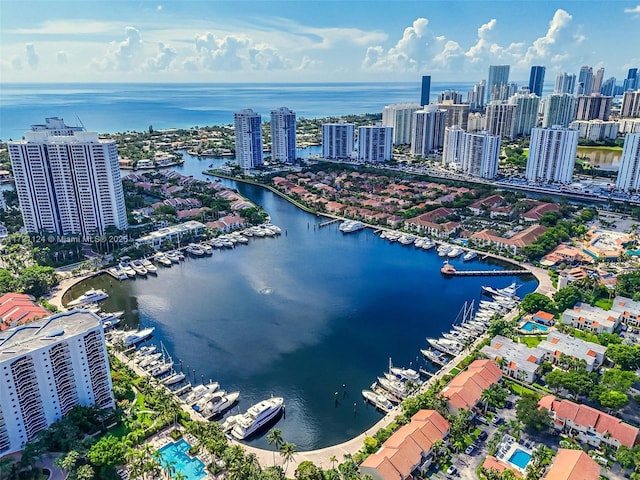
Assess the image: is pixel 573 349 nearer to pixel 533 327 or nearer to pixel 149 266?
pixel 533 327

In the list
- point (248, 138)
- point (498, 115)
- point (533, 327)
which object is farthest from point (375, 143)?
point (533, 327)

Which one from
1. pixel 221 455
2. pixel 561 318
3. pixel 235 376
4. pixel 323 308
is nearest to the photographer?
pixel 221 455

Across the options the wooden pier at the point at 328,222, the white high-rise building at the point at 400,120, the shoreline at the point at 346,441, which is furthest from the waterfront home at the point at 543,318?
the white high-rise building at the point at 400,120

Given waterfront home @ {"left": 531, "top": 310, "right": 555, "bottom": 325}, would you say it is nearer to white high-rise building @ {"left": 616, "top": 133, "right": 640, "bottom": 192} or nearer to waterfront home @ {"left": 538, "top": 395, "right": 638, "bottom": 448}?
waterfront home @ {"left": 538, "top": 395, "right": 638, "bottom": 448}

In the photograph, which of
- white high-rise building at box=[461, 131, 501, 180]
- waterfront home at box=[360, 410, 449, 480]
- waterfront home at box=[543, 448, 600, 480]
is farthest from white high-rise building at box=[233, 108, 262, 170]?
waterfront home at box=[543, 448, 600, 480]

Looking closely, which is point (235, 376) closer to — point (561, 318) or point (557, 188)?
point (561, 318)

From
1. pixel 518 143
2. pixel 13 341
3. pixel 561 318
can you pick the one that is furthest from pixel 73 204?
pixel 518 143
